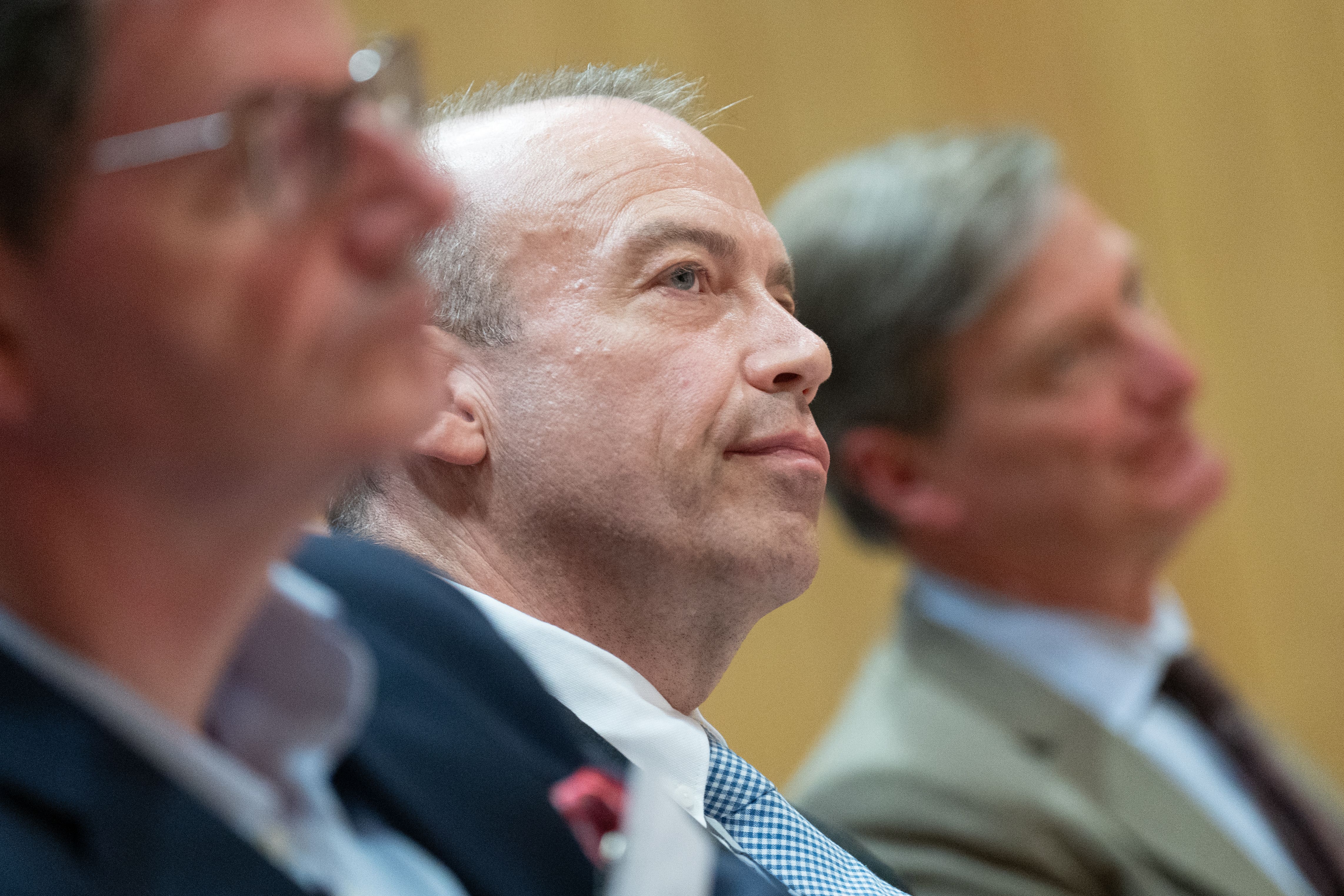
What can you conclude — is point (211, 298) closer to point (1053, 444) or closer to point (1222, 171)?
point (1053, 444)

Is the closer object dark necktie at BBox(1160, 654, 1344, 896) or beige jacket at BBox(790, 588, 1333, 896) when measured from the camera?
beige jacket at BBox(790, 588, 1333, 896)

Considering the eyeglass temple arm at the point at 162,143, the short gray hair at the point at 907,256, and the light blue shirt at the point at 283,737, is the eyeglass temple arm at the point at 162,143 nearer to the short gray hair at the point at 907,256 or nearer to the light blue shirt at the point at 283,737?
the light blue shirt at the point at 283,737

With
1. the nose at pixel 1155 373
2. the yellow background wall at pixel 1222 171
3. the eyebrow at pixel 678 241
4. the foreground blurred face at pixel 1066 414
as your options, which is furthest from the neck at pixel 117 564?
the yellow background wall at pixel 1222 171

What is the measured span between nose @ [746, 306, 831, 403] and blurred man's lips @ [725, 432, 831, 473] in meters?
0.04

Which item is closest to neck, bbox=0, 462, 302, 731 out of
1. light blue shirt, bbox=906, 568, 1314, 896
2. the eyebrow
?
the eyebrow

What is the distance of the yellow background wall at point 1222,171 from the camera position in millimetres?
3709

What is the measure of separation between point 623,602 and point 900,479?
1.26m

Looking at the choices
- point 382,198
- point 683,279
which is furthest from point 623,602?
point 382,198

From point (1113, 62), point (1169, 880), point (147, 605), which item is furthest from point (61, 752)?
point (1113, 62)

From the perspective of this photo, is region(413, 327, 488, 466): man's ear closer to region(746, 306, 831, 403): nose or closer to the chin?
region(746, 306, 831, 403): nose

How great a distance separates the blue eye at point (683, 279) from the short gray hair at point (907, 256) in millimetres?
926

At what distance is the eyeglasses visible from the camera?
0.63 metres

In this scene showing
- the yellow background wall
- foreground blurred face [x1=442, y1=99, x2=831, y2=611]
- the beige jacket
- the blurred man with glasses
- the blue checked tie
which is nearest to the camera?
the blurred man with glasses

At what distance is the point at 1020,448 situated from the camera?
7.69ft
